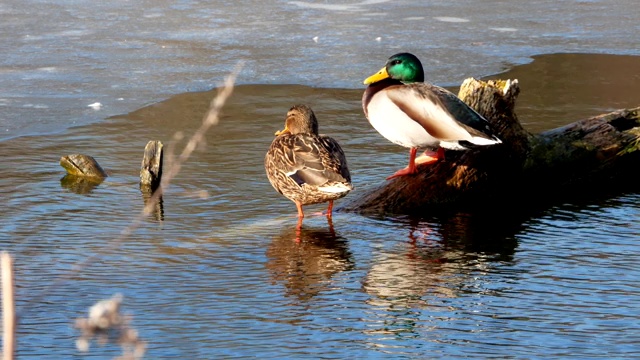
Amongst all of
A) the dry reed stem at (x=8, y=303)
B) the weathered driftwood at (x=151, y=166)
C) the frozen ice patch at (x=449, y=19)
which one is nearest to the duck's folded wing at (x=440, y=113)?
the weathered driftwood at (x=151, y=166)

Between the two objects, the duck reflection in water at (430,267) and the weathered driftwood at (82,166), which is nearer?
the duck reflection in water at (430,267)

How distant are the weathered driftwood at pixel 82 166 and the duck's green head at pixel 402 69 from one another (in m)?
1.86

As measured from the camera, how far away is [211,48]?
9984 mm

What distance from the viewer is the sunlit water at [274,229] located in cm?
385

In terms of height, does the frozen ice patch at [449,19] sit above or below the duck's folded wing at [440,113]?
above

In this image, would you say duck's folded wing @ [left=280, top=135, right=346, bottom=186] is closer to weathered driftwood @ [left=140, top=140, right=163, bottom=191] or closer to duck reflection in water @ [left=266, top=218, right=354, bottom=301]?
duck reflection in water @ [left=266, top=218, right=354, bottom=301]

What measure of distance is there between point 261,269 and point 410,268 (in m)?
0.73

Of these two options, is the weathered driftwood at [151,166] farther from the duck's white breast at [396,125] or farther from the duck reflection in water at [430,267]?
the duck reflection in water at [430,267]

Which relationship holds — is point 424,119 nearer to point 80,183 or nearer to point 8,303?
point 80,183

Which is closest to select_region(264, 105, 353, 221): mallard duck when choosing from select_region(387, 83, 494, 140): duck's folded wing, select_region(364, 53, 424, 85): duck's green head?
select_region(387, 83, 494, 140): duck's folded wing

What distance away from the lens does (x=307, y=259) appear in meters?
4.88

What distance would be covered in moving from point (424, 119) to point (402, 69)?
0.71m

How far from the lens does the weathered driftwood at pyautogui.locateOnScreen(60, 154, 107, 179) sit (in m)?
6.27

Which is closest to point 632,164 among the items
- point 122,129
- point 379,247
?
point 379,247
